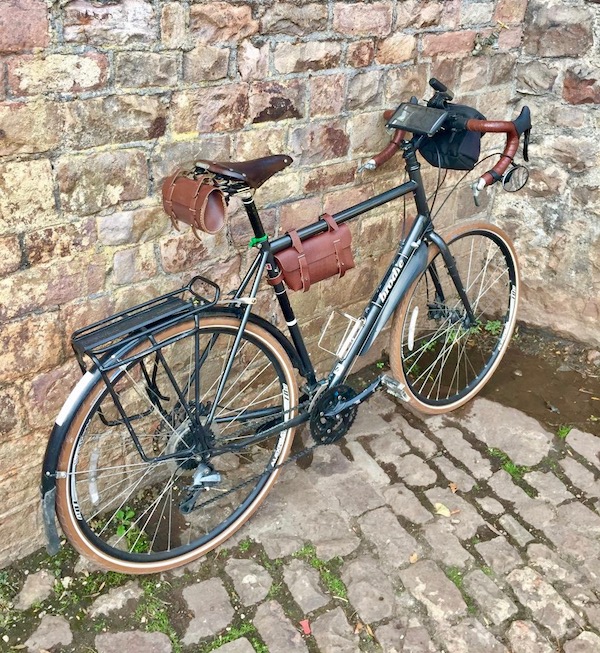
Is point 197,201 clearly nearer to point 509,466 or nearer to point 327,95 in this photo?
point 327,95

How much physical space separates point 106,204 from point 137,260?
27cm

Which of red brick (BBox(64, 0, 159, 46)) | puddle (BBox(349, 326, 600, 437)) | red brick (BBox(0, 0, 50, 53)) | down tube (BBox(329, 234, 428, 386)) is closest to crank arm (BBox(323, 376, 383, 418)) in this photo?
down tube (BBox(329, 234, 428, 386))

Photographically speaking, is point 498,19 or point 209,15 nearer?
point 209,15

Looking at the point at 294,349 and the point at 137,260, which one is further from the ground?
the point at 137,260

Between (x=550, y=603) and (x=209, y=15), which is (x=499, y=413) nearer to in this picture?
(x=550, y=603)

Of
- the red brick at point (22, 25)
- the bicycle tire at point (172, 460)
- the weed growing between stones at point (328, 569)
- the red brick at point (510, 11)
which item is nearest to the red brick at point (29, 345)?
the bicycle tire at point (172, 460)

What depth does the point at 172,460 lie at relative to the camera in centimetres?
252

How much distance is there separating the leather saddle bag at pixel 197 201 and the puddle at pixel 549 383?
2.05 meters

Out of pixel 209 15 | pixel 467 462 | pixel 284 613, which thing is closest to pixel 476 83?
pixel 209 15

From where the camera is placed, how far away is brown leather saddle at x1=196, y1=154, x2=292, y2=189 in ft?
7.27

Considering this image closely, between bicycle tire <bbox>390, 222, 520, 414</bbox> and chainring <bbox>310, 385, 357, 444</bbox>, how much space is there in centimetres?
32

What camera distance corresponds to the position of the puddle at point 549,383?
139 inches

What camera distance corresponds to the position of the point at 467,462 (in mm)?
3221

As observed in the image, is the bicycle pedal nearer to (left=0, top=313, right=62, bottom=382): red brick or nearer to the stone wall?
the stone wall
